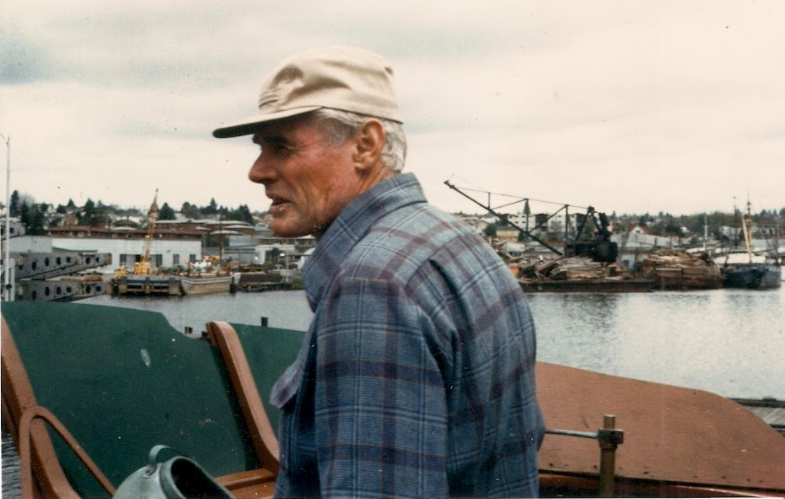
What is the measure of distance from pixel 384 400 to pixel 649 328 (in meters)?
8.50

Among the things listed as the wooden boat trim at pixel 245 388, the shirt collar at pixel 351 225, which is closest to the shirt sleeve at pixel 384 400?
the shirt collar at pixel 351 225

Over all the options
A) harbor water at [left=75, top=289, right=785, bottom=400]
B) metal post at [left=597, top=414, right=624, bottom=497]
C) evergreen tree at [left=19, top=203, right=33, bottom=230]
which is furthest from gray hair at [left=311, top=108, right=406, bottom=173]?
harbor water at [left=75, top=289, right=785, bottom=400]

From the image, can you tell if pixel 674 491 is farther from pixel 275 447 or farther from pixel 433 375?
pixel 433 375

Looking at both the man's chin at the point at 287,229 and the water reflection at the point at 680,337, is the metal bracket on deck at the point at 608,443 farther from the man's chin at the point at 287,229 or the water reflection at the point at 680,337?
the water reflection at the point at 680,337

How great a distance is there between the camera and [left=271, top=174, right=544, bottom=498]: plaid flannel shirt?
0.91 meters

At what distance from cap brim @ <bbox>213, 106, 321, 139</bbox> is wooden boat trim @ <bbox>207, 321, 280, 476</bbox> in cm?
118

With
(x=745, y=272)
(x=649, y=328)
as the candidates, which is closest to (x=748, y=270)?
(x=745, y=272)

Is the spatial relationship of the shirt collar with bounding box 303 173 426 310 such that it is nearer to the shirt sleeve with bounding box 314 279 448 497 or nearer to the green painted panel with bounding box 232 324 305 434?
the shirt sleeve with bounding box 314 279 448 497

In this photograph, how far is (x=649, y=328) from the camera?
889cm

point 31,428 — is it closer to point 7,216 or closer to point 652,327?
point 7,216

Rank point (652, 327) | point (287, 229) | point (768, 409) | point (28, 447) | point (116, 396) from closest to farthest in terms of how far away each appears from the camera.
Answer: point (287, 229) → point (28, 447) → point (116, 396) → point (768, 409) → point (652, 327)

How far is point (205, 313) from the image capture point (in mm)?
3334

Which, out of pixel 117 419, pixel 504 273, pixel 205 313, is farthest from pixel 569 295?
pixel 504 273

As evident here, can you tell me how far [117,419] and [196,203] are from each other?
0.96 m
